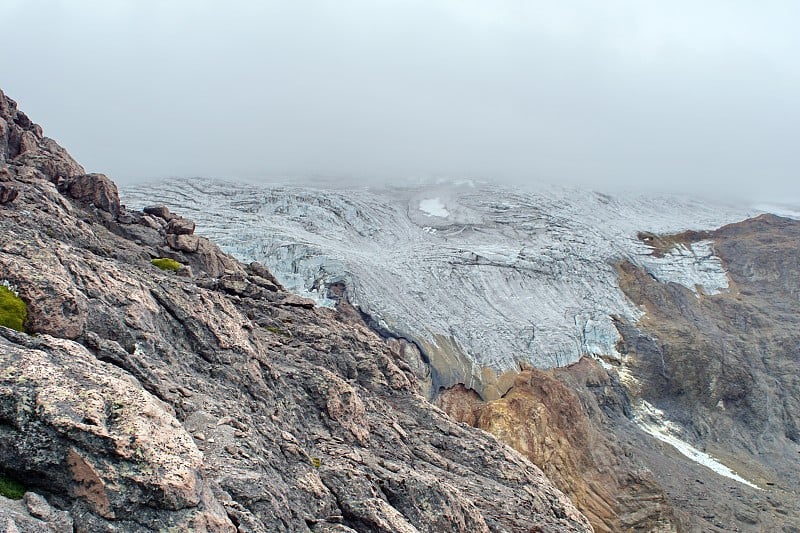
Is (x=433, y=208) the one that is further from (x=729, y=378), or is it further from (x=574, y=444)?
(x=574, y=444)

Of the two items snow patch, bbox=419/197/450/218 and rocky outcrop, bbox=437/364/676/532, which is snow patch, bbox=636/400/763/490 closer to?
rocky outcrop, bbox=437/364/676/532

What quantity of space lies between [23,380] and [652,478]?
51.0m

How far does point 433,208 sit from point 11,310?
103990mm

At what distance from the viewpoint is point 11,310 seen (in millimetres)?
13633

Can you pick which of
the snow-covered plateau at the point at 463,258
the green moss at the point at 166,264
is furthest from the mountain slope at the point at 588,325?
the green moss at the point at 166,264

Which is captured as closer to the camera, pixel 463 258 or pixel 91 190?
pixel 91 190

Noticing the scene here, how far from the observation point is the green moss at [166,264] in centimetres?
2629

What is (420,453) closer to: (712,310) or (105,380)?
(105,380)

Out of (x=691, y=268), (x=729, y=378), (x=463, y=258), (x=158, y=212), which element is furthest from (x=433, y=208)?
(x=158, y=212)

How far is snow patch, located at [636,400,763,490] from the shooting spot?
57938 millimetres

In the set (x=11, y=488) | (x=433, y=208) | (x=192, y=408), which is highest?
(x=11, y=488)

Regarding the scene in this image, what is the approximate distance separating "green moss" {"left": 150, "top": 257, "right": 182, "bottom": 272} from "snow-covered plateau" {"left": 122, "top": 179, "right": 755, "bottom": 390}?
113 feet

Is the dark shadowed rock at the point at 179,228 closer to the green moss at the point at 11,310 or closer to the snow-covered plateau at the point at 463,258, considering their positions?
the green moss at the point at 11,310

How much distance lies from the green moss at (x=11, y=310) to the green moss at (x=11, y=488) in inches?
172
